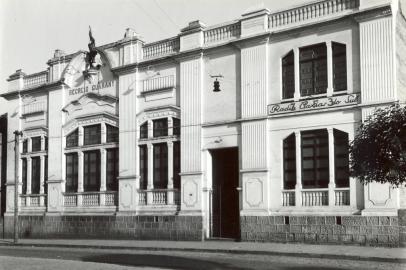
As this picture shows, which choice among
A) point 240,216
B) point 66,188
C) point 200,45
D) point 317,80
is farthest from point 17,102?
point 317,80

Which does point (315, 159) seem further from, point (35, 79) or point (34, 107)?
point (35, 79)

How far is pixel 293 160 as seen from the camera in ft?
72.7

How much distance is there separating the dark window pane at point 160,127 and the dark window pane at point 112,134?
261cm

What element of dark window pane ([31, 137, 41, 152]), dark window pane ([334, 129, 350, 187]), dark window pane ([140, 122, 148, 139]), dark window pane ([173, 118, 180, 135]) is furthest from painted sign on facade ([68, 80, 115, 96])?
dark window pane ([334, 129, 350, 187])

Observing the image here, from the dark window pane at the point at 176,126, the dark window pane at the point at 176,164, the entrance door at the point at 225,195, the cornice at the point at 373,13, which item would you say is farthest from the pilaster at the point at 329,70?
the dark window pane at the point at 176,164

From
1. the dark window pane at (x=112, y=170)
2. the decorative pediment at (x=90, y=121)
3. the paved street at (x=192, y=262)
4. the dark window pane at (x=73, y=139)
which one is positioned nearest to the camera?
the paved street at (x=192, y=262)

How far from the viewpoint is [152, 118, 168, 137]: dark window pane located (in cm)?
2622

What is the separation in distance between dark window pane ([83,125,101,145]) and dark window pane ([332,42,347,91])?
13.3 m

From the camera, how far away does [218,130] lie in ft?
80.0

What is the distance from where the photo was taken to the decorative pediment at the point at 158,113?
2581 cm

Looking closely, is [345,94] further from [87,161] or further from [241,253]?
[87,161]

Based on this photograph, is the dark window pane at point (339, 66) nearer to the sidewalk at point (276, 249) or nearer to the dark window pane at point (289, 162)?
the dark window pane at point (289, 162)

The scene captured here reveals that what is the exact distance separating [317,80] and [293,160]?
135 inches

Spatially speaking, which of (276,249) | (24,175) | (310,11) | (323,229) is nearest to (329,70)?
(310,11)
